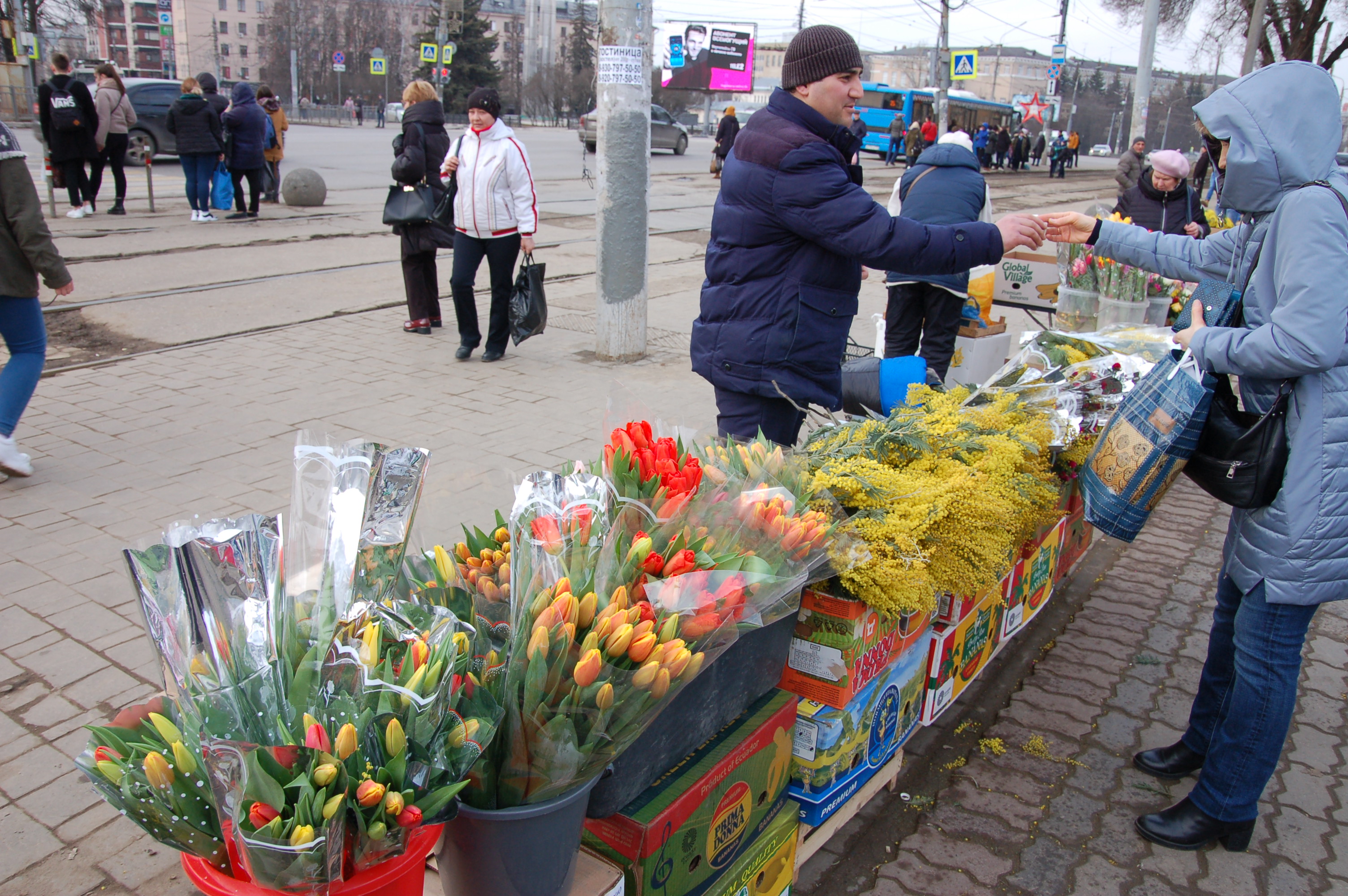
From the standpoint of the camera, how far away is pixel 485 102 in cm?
619

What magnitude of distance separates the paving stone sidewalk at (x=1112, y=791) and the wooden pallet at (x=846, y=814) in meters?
0.15

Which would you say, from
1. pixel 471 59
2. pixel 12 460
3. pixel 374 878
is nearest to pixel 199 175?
pixel 12 460

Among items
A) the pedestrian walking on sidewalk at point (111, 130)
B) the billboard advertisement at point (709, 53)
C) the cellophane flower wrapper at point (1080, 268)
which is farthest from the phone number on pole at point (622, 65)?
the billboard advertisement at point (709, 53)

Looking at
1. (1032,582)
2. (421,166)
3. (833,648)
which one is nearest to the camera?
(833,648)

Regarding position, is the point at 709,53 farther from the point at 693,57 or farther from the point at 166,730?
the point at 166,730

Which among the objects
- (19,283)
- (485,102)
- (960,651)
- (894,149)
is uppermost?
(894,149)

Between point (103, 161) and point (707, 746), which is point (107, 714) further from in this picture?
point (103, 161)

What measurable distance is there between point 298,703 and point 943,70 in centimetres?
3346

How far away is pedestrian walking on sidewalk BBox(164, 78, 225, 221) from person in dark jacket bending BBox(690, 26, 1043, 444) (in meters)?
11.4

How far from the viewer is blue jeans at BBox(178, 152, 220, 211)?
1217 cm

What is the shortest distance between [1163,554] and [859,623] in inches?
132

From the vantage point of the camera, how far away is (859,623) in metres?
2.24

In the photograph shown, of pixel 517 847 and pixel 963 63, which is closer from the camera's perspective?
pixel 517 847

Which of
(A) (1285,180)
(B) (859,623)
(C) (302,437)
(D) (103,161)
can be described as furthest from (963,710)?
(D) (103,161)
